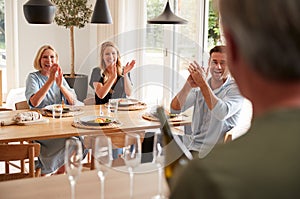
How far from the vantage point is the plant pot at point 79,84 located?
589 centimetres

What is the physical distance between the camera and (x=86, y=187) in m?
1.56

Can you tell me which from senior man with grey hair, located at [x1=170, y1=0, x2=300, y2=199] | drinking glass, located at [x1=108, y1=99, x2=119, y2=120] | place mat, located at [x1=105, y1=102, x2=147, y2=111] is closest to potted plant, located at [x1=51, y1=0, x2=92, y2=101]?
place mat, located at [x1=105, y1=102, x2=147, y2=111]

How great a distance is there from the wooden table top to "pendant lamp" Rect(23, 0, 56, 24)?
72 cm

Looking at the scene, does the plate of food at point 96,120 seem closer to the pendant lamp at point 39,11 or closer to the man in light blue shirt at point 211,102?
the man in light blue shirt at point 211,102

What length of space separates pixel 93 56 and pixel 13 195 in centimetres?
531

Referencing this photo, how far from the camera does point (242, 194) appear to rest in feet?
1.82

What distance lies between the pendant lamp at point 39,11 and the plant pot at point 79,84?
2936 millimetres

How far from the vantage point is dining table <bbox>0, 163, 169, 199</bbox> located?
4.90ft

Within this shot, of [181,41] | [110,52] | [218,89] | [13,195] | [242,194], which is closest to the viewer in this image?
[242,194]

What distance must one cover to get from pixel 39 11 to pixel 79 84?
3.10 metres

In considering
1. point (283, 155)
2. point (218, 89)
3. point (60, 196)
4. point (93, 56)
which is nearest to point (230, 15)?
point (283, 155)

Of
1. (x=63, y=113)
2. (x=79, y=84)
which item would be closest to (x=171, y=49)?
(x=79, y=84)

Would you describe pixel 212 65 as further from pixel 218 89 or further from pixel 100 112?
pixel 100 112

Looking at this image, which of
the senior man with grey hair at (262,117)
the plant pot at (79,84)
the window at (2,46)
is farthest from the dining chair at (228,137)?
the window at (2,46)
